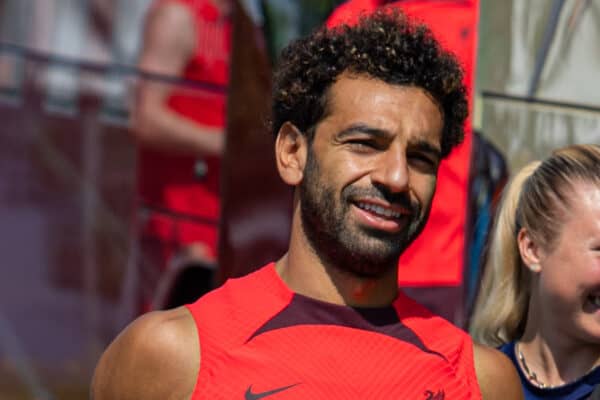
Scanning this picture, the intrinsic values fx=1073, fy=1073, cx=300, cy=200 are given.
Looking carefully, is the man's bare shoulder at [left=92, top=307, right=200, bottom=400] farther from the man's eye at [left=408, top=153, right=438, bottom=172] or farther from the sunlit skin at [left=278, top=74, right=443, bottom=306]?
the man's eye at [left=408, top=153, right=438, bottom=172]

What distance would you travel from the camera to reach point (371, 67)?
6.80 feet

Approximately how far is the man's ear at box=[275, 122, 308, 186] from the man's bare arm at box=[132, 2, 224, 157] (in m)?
2.15

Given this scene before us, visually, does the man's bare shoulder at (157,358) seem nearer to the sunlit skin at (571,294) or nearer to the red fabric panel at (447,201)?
the sunlit skin at (571,294)

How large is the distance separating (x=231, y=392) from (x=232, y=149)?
6.08 feet

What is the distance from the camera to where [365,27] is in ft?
7.11

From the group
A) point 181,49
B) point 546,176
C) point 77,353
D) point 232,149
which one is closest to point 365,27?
point 546,176

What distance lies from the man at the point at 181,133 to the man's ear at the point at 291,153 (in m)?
2.14

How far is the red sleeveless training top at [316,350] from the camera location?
1.95m

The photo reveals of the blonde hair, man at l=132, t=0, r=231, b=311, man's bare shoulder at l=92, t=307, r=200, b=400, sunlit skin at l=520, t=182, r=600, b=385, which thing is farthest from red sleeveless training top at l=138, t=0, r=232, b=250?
man's bare shoulder at l=92, t=307, r=200, b=400

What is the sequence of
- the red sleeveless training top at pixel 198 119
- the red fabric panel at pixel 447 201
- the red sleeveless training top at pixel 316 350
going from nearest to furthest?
the red sleeveless training top at pixel 316 350 → the red fabric panel at pixel 447 201 → the red sleeveless training top at pixel 198 119

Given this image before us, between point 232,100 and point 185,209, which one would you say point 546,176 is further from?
point 185,209

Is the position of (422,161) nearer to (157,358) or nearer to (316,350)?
(316,350)

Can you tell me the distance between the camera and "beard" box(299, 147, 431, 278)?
6.64 ft

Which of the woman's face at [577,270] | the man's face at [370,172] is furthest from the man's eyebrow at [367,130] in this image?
the woman's face at [577,270]
